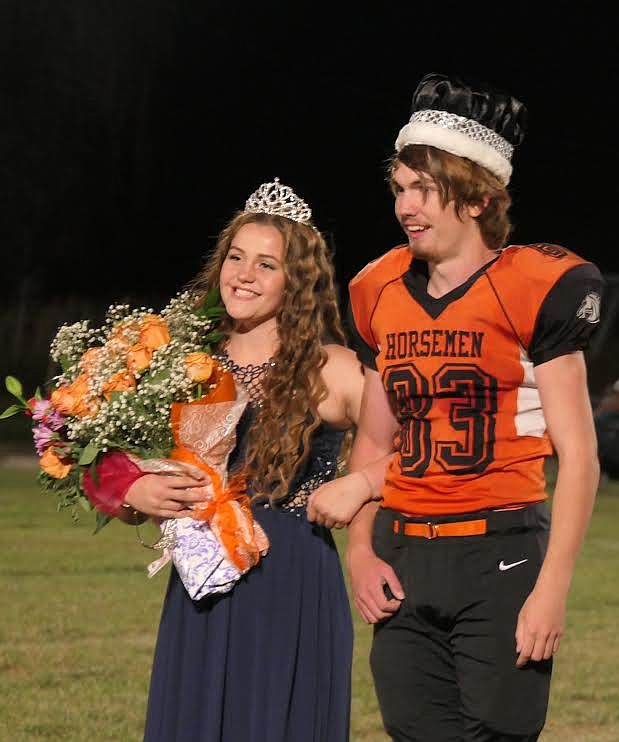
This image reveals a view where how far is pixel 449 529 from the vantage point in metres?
3.19

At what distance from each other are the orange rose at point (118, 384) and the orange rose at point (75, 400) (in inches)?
2.1

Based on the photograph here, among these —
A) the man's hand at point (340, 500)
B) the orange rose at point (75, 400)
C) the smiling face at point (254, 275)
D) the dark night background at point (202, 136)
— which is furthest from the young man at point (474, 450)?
the dark night background at point (202, 136)

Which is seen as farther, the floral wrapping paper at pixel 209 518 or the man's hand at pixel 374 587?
the floral wrapping paper at pixel 209 518

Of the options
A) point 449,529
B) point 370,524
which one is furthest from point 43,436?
point 449,529

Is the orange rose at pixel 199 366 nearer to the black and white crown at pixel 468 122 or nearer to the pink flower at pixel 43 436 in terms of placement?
the pink flower at pixel 43 436

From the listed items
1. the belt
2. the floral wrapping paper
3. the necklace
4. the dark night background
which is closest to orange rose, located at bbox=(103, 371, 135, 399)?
the floral wrapping paper

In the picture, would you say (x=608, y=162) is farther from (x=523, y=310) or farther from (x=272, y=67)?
(x=523, y=310)

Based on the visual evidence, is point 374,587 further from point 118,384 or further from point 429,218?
point 118,384

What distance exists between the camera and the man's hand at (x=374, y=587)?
10.6 feet

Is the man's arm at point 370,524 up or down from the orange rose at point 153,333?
down

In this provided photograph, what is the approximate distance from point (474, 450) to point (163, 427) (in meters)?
1.04

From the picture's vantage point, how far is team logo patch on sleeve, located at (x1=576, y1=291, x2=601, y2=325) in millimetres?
3090

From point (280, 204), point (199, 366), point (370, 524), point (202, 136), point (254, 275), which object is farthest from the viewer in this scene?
point (202, 136)

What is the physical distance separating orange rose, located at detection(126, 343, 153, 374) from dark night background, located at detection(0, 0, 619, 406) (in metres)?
26.6
